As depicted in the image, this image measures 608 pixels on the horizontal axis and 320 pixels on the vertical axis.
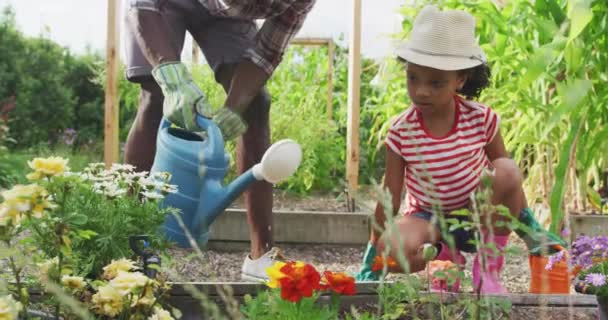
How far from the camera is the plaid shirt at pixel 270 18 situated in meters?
2.16

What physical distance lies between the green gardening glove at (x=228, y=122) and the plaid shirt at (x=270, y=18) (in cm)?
24

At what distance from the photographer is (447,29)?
6.72ft

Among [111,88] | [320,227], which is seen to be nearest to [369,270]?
[320,227]

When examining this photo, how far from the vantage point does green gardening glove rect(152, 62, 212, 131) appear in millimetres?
1894

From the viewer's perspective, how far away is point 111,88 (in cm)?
349

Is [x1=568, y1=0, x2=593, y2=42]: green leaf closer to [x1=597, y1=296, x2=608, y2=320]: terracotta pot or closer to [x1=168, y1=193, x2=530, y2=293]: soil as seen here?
[x1=597, y1=296, x2=608, y2=320]: terracotta pot

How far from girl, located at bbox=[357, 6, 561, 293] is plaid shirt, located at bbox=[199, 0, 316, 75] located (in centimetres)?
33

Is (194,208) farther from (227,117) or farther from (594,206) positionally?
(594,206)

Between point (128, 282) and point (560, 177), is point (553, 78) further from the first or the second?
point (128, 282)

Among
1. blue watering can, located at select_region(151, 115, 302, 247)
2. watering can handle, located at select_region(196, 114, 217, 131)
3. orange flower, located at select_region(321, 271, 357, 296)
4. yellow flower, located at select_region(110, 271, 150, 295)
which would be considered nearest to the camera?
yellow flower, located at select_region(110, 271, 150, 295)

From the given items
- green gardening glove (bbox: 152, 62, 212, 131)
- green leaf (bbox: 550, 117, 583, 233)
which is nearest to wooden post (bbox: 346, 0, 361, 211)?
green leaf (bbox: 550, 117, 583, 233)

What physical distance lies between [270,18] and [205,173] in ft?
2.01

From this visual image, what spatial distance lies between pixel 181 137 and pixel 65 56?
486cm

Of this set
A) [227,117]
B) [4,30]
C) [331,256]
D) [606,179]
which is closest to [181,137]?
[227,117]
